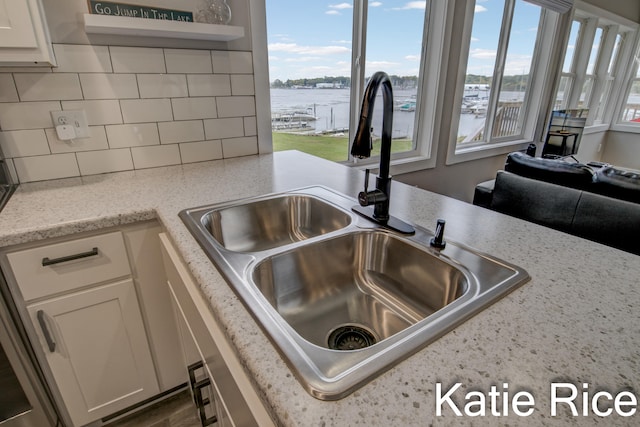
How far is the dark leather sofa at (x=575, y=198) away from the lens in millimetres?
1700

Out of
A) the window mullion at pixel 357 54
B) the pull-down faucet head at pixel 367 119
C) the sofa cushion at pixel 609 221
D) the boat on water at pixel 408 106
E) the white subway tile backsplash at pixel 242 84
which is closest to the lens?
the pull-down faucet head at pixel 367 119

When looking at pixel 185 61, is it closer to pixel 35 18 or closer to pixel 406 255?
pixel 35 18

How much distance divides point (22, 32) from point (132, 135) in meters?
0.50

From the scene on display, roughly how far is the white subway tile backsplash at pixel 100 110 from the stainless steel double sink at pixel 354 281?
2.25 ft

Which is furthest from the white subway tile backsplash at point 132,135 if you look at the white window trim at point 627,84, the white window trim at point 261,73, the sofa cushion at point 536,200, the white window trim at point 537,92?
the white window trim at point 627,84

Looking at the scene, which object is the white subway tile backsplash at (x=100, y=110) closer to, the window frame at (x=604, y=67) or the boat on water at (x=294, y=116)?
the boat on water at (x=294, y=116)

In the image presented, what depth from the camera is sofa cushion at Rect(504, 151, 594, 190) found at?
6.25 feet

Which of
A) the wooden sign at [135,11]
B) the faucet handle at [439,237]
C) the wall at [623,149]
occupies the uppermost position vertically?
the wooden sign at [135,11]

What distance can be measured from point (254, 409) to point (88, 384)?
3.32ft

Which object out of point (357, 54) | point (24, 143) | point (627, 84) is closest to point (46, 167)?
point (24, 143)

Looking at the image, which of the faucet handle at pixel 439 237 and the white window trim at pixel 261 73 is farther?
the white window trim at pixel 261 73

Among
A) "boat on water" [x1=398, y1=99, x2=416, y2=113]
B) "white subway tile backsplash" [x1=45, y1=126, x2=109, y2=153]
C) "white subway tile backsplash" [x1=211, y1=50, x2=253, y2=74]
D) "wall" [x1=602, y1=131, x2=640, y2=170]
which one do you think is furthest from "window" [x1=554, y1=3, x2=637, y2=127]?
"white subway tile backsplash" [x1=45, y1=126, x2=109, y2=153]

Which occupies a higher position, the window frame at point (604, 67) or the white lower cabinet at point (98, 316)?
the window frame at point (604, 67)

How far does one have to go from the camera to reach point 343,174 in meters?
1.43
